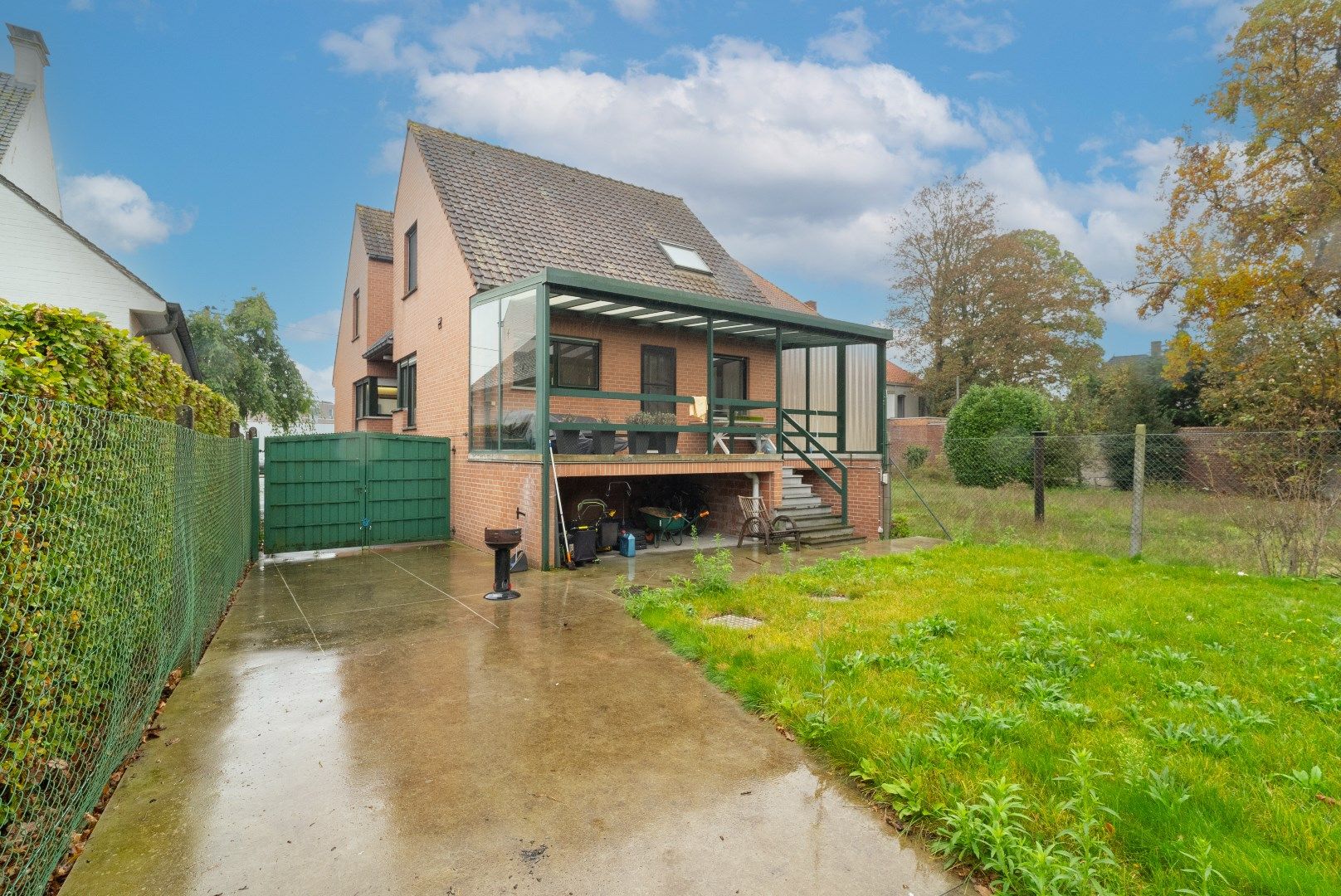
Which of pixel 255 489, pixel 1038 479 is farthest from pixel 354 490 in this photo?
pixel 1038 479

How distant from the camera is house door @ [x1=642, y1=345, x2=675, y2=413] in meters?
12.0

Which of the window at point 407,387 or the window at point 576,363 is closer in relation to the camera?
the window at point 576,363

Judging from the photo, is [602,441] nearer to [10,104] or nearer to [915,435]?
[10,104]

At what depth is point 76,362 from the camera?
301 centimetres

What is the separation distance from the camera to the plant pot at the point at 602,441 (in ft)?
31.0

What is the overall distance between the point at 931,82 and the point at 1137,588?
585 inches

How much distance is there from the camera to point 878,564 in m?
7.94

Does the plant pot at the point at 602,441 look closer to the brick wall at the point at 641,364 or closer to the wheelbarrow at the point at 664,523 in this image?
the brick wall at the point at 641,364

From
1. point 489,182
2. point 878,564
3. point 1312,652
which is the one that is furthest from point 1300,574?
point 489,182

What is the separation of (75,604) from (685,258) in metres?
13.0

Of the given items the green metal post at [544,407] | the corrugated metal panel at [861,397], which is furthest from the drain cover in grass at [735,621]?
the corrugated metal panel at [861,397]

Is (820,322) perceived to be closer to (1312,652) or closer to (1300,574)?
(1300,574)

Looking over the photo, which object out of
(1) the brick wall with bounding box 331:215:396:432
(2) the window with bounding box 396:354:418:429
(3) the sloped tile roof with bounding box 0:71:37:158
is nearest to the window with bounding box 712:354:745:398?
(2) the window with bounding box 396:354:418:429

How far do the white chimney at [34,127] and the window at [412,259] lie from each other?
8.19 meters
